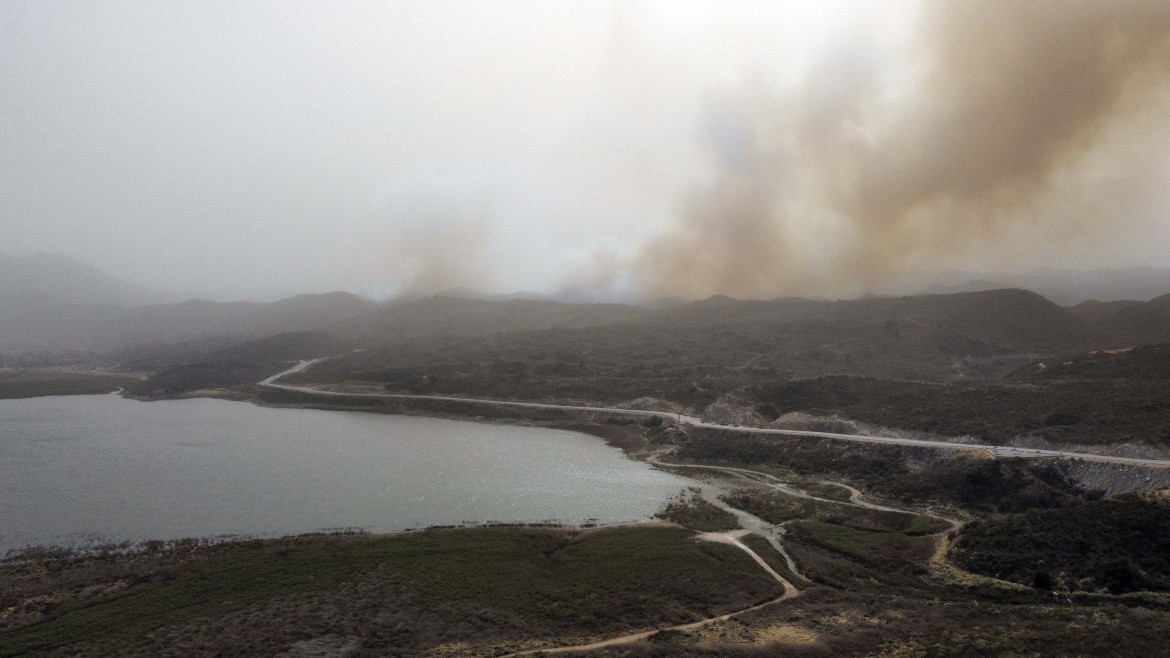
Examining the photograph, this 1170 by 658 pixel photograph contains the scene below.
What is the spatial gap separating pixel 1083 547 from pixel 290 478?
65141 mm

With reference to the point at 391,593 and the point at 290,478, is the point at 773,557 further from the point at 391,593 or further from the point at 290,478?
the point at 290,478

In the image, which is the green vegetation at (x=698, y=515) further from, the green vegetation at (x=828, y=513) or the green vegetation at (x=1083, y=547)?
the green vegetation at (x=1083, y=547)

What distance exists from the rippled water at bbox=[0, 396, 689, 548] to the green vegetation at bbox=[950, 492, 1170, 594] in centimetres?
2426

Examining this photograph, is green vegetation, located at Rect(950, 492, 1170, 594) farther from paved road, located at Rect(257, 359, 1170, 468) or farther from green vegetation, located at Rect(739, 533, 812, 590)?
paved road, located at Rect(257, 359, 1170, 468)

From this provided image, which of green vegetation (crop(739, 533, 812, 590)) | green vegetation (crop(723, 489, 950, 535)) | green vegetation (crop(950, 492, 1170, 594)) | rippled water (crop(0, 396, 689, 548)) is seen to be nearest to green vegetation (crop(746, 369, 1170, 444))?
green vegetation (crop(950, 492, 1170, 594))

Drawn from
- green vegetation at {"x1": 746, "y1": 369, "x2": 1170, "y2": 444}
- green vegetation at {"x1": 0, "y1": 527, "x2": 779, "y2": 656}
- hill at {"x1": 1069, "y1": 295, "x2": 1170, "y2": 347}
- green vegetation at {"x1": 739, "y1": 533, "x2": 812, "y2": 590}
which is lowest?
green vegetation at {"x1": 739, "y1": 533, "x2": 812, "y2": 590}

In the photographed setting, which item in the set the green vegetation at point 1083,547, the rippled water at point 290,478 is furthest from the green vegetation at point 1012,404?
the rippled water at point 290,478

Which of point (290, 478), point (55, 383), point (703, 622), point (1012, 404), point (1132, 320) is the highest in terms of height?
point (1132, 320)

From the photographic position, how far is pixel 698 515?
4809 cm

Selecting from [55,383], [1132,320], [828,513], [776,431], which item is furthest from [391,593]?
[1132,320]

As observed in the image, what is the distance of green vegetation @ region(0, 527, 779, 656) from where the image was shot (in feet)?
91.4

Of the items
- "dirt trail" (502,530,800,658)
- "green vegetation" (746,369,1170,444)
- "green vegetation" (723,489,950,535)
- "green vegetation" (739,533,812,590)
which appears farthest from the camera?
"green vegetation" (746,369,1170,444)

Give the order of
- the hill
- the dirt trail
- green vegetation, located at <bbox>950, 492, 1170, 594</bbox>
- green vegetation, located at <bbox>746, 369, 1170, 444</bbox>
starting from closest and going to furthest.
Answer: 1. the dirt trail
2. green vegetation, located at <bbox>950, 492, 1170, 594</bbox>
3. green vegetation, located at <bbox>746, 369, 1170, 444</bbox>
4. the hill

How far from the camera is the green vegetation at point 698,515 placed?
45219mm
